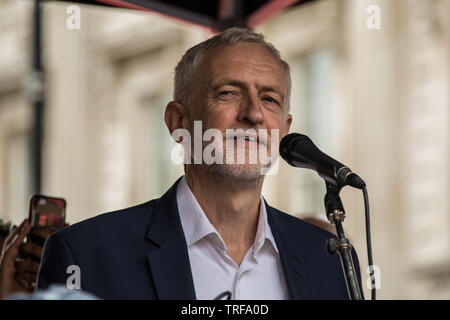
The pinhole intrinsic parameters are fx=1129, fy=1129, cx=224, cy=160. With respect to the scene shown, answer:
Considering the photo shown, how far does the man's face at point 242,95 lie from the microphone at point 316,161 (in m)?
0.27

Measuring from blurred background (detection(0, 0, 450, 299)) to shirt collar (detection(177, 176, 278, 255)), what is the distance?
19.1 ft

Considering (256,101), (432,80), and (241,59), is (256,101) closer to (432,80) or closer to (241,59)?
(241,59)

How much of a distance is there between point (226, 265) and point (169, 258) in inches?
8.7

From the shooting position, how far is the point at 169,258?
319 centimetres

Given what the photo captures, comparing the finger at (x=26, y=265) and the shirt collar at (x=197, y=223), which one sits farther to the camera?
the finger at (x=26, y=265)

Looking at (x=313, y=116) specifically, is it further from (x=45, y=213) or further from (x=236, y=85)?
(x=236, y=85)

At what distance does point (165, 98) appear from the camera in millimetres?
16516

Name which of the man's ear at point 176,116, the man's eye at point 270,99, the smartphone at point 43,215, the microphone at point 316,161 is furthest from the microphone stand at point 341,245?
the smartphone at point 43,215

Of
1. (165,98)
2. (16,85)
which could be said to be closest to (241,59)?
(165,98)

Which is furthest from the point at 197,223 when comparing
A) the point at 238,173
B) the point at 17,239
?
the point at 17,239

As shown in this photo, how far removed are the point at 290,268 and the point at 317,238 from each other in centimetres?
29

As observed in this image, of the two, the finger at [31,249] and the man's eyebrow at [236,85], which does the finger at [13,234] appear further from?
the man's eyebrow at [236,85]

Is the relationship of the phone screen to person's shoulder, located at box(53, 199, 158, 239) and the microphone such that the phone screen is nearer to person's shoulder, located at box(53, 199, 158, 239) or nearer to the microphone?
person's shoulder, located at box(53, 199, 158, 239)

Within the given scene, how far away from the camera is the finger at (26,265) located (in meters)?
3.64
